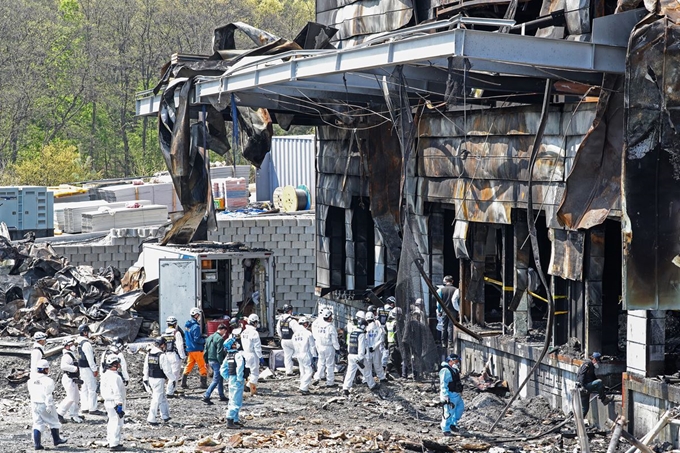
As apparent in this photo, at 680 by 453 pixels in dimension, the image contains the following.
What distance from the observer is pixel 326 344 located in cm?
2188

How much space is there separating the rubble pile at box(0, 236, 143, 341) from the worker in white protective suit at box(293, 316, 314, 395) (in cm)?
488

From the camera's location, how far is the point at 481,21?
54.8 ft

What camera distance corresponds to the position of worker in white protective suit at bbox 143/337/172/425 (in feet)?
60.2

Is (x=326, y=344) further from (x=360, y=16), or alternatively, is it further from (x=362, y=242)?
(x=360, y=16)

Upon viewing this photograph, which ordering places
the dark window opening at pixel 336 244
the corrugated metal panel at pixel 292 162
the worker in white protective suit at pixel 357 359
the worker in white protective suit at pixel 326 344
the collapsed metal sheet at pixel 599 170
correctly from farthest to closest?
the corrugated metal panel at pixel 292 162
the dark window opening at pixel 336 244
the worker in white protective suit at pixel 326 344
the worker in white protective suit at pixel 357 359
the collapsed metal sheet at pixel 599 170

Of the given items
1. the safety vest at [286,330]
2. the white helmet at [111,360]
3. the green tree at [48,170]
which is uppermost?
the green tree at [48,170]

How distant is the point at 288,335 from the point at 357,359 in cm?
227

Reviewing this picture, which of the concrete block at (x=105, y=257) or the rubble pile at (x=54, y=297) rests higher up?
the concrete block at (x=105, y=257)

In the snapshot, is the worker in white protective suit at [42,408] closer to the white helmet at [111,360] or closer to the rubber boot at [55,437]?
the rubber boot at [55,437]

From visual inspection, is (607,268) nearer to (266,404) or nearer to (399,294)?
(399,294)

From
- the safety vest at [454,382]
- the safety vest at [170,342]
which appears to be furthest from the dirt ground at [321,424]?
the safety vest at [170,342]

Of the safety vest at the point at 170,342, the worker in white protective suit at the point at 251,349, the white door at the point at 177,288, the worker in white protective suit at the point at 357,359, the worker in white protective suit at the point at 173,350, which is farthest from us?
the white door at the point at 177,288

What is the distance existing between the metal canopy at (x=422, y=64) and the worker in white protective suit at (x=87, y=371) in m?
5.91

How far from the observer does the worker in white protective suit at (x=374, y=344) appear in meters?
21.4
